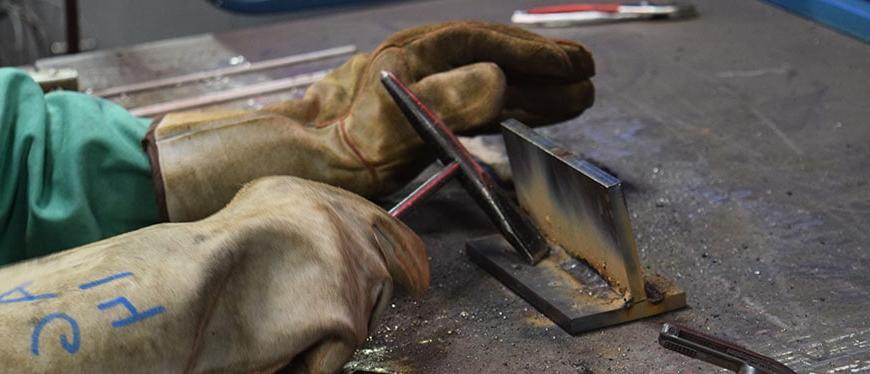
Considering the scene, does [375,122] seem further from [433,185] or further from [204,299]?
[204,299]

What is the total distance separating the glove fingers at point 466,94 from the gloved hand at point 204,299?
1.62 feet

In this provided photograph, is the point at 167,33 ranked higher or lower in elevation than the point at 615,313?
lower

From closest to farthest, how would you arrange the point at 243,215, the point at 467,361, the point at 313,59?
the point at 243,215 → the point at 467,361 → the point at 313,59

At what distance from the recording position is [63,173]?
1.59 metres

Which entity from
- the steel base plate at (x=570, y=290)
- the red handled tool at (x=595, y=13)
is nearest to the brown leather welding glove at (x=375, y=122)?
the steel base plate at (x=570, y=290)

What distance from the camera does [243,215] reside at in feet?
4.18

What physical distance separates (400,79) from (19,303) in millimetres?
795

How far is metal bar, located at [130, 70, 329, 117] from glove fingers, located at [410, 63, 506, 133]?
28.3 inches

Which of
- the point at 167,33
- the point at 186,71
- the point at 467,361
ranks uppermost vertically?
the point at 467,361

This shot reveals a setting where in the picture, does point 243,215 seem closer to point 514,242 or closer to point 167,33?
point 514,242

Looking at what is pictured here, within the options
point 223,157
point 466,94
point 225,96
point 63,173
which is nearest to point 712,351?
point 466,94

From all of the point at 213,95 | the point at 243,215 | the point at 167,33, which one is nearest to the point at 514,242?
the point at 243,215

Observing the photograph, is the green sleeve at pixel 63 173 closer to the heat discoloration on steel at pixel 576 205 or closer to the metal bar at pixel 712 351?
the heat discoloration on steel at pixel 576 205

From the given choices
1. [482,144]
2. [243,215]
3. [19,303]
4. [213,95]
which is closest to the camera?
[19,303]
